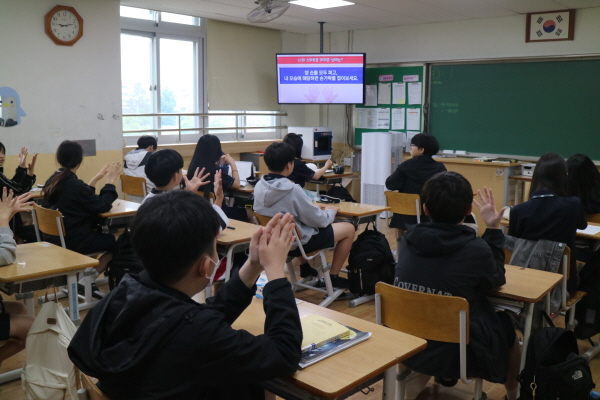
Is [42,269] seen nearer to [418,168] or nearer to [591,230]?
[591,230]

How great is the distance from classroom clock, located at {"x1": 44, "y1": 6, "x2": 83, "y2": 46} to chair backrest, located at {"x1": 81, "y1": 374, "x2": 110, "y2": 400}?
513 centimetres

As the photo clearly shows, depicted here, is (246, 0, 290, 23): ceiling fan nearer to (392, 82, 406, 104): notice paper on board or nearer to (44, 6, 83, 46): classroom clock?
(44, 6, 83, 46): classroom clock

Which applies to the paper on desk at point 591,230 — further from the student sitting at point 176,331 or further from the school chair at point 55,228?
the school chair at point 55,228

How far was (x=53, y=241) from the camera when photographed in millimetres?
3898

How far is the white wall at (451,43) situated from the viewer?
6082mm

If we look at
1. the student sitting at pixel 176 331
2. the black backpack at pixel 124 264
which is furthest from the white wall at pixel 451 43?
the student sitting at pixel 176 331

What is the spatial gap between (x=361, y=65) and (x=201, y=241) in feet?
21.4

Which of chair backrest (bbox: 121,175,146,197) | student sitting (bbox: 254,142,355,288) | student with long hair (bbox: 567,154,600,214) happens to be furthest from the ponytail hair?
student with long hair (bbox: 567,154,600,214)

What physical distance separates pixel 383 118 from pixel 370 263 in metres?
4.25

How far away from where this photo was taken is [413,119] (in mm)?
7547

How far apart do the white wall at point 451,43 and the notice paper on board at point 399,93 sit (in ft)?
1.06

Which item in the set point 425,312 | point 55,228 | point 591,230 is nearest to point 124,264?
point 55,228

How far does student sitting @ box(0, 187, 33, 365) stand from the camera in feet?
7.80

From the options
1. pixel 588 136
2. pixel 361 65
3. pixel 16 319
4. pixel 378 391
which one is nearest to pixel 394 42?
pixel 361 65
